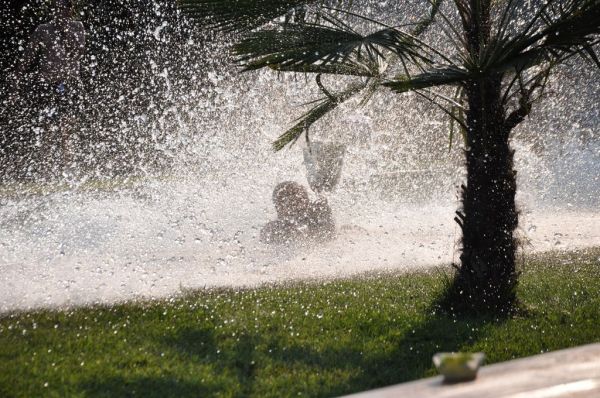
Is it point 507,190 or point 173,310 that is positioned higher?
point 507,190

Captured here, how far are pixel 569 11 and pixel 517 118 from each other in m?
0.79

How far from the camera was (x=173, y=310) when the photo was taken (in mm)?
4789

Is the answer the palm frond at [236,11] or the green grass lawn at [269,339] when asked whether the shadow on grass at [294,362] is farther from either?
the palm frond at [236,11]

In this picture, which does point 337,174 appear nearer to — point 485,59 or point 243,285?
point 243,285

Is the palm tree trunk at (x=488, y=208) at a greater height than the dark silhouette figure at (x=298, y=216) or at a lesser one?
A: lesser

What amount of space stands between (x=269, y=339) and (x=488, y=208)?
71.4 inches

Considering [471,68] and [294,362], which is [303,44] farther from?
[294,362]

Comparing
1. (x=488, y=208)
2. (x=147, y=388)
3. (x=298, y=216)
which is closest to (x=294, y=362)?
(x=147, y=388)

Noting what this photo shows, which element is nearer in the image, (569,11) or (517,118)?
(569,11)

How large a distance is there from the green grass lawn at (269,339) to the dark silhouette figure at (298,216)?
2254mm

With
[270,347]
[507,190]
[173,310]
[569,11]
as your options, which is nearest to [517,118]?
[507,190]

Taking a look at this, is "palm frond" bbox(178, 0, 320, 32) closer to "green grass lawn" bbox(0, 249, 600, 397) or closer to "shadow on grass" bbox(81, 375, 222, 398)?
"green grass lawn" bbox(0, 249, 600, 397)

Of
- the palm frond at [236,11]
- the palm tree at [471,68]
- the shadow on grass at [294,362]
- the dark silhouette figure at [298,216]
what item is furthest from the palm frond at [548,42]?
the dark silhouette figure at [298,216]

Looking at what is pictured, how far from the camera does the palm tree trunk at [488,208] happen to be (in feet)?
16.5
